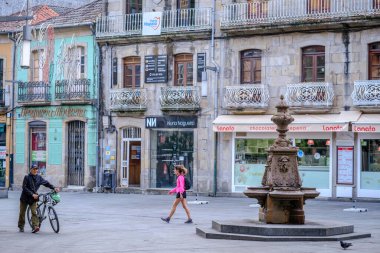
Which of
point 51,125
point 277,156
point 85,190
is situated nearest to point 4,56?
point 51,125

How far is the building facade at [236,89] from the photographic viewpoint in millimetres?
34312

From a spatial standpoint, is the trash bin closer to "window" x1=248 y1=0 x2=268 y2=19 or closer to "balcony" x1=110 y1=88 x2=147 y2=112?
"balcony" x1=110 y1=88 x2=147 y2=112

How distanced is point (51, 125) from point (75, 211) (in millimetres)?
14913

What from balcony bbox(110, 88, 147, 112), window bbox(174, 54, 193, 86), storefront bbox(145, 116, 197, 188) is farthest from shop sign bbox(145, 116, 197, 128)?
window bbox(174, 54, 193, 86)

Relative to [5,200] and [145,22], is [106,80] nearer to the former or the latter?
[145,22]

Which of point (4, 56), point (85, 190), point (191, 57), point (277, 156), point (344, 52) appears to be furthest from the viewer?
point (4, 56)

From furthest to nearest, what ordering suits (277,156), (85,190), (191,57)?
(85,190) → (191,57) → (277,156)

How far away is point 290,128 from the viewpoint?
35188mm

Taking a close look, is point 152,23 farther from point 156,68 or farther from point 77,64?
point 77,64

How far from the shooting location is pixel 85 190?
41.9 metres

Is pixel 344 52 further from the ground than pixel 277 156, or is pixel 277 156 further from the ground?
pixel 344 52

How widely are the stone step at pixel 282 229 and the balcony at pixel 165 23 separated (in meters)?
19.4

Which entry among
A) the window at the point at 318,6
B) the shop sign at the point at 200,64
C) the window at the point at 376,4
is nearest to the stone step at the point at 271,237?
the window at the point at 376,4

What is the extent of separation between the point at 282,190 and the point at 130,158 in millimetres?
21718
